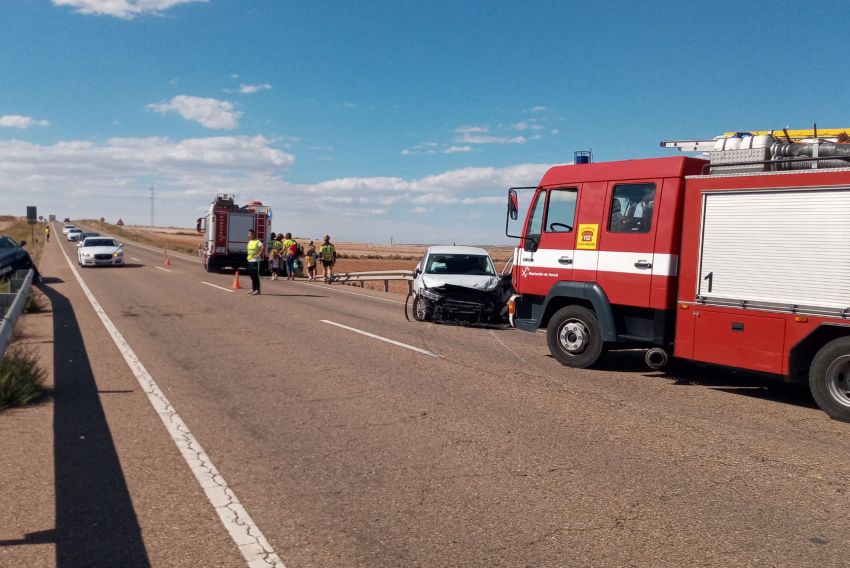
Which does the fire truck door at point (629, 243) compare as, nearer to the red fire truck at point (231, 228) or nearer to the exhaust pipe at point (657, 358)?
the exhaust pipe at point (657, 358)

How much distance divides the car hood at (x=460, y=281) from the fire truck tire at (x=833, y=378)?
7659mm

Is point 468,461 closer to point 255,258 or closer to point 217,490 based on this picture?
point 217,490

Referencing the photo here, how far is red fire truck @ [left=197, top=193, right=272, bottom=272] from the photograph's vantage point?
30.6 m

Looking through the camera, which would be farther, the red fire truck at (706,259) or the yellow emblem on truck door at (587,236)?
the yellow emblem on truck door at (587,236)

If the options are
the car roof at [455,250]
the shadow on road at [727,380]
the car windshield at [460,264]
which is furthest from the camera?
the car roof at [455,250]

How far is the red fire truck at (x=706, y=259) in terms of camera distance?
23.8 ft

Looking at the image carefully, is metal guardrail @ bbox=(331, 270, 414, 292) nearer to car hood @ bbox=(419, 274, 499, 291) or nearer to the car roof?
the car roof

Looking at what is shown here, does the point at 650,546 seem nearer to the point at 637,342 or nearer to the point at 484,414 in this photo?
the point at 484,414

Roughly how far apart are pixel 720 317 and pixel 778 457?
250cm

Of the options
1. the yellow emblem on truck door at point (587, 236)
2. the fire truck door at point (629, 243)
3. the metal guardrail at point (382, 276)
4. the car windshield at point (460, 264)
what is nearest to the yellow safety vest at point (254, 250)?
the metal guardrail at point (382, 276)

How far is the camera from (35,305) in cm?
1520

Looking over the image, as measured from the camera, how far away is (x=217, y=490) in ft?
15.9

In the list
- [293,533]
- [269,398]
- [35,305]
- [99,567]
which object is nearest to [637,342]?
[269,398]

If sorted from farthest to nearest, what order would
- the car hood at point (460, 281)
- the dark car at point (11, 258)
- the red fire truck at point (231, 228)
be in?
the red fire truck at point (231, 228), the dark car at point (11, 258), the car hood at point (460, 281)
